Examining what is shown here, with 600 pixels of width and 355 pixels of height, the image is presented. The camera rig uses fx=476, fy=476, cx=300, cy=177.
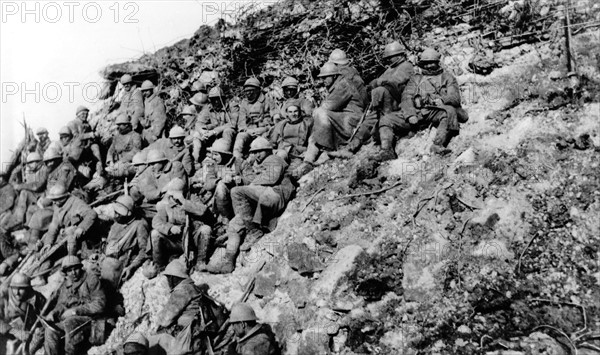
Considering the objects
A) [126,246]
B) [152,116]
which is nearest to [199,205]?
[126,246]

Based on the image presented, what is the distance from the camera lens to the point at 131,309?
750cm

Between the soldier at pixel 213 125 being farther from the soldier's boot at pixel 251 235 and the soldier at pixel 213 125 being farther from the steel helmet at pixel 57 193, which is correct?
the steel helmet at pixel 57 193

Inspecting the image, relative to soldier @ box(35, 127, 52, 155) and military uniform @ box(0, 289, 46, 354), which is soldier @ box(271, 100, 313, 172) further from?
soldier @ box(35, 127, 52, 155)

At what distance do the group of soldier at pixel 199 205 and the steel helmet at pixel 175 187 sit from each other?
0.02 metres

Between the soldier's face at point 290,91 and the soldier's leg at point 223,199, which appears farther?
the soldier's face at point 290,91

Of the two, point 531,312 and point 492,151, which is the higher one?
point 492,151

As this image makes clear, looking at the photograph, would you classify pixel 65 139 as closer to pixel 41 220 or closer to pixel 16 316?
pixel 41 220

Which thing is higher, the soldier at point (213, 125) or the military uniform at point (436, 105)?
the military uniform at point (436, 105)

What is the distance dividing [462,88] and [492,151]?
1549 mm

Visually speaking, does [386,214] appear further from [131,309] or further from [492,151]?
[131,309]

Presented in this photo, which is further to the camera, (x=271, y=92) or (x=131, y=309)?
(x=271, y=92)

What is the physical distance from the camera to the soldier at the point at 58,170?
33.5ft

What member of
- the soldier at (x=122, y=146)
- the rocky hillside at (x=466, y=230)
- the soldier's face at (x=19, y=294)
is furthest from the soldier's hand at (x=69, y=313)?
the soldier at (x=122, y=146)

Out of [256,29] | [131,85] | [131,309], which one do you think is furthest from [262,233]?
[131,85]
